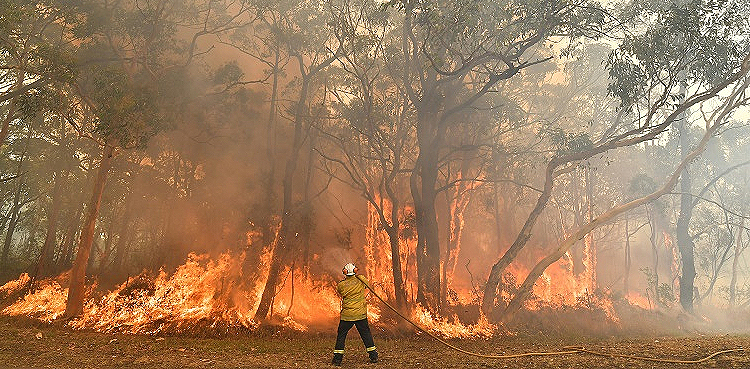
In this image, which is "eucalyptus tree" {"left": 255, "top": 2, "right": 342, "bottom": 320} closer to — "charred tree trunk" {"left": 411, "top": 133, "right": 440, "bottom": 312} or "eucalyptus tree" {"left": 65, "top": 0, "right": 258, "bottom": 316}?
"eucalyptus tree" {"left": 65, "top": 0, "right": 258, "bottom": 316}

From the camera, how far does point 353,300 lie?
353 inches

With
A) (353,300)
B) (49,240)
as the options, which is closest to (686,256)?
(353,300)

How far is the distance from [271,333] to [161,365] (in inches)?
199

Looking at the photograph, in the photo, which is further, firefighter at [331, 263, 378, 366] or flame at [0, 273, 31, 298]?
flame at [0, 273, 31, 298]

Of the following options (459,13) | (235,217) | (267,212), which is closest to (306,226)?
(267,212)

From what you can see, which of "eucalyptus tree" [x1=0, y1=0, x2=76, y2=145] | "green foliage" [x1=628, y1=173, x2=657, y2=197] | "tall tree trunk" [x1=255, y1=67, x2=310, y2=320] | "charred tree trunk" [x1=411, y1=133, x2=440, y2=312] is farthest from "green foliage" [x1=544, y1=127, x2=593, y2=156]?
"eucalyptus tree" [x1=0, y1=0, x2=76, y2=145]

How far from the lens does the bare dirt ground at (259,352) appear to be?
8.52 m

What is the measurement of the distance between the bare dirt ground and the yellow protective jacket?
93 cm

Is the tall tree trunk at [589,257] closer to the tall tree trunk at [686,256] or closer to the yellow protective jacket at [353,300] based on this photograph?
the tall tree trunk at [686,256]

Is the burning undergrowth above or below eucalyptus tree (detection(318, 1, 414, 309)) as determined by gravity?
below

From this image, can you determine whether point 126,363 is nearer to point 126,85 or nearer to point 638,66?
point 126,85

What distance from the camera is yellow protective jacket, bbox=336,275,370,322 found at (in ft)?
29.1

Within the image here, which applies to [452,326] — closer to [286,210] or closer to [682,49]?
[286,210]

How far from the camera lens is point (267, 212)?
18531mm
